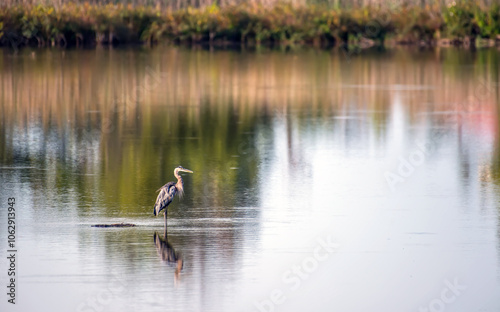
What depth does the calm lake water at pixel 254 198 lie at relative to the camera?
8906 mm

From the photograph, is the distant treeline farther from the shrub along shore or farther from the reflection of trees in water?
the reflection of trees in water

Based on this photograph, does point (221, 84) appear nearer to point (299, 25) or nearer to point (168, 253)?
point (168, 253)

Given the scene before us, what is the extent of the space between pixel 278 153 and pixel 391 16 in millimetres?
41060

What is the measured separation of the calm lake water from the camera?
29.2 feet

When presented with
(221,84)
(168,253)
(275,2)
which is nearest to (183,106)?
(221,84)

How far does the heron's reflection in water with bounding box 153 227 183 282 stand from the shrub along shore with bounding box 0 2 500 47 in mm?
40288

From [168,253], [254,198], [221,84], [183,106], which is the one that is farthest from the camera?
[221,84]

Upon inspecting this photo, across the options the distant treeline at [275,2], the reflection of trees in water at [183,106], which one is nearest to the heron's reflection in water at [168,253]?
the reflection of trees in water at [183,106]

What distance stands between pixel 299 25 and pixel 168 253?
149 feet

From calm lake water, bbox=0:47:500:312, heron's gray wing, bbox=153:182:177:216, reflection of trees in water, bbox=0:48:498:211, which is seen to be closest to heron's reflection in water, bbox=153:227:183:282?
calm lake water, bbox=0:47:500:312

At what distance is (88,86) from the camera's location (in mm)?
26750

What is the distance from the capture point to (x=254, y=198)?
12.6 meters

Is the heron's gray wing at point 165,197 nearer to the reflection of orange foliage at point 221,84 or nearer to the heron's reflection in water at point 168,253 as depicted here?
the heron's reflection in water at point 168,253

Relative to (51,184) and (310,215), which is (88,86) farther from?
(310,215)
